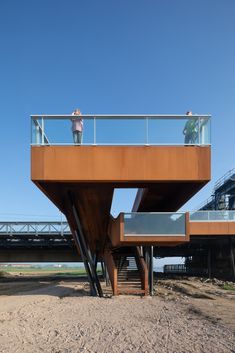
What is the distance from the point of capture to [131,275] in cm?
2453

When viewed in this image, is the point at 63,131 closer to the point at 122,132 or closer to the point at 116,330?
the point at 122,132

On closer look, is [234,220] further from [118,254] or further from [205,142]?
[205,142]

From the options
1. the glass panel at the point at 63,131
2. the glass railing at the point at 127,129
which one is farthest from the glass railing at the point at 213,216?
the glass panel at the point at 63,131

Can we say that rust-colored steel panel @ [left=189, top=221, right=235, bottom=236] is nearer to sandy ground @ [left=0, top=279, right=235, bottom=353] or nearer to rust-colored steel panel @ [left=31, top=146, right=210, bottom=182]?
rust-colored steel panel @ [left=31, top=146, right=210, bottom=182]

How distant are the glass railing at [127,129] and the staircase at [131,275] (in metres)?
7.91

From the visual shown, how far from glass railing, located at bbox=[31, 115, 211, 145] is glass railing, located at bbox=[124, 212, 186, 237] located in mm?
3707

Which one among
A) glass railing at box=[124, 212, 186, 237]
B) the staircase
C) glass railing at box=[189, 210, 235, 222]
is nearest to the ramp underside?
glass railing at box=[124, 212, 186, 237]

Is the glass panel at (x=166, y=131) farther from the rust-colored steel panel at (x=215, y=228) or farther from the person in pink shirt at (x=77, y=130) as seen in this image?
the rust-colored steel panel at (x=215, y=228)

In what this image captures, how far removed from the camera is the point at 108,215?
2383cm

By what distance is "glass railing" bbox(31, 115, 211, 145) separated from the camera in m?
17.3

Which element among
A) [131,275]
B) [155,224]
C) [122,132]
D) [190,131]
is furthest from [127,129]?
[131,275]

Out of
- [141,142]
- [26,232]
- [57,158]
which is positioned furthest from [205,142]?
[26,232]

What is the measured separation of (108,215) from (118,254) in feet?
16.9

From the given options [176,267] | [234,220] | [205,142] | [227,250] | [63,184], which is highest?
[205,142]
